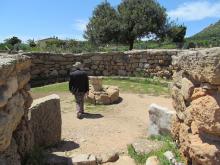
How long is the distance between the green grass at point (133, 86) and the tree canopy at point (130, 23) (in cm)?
1508

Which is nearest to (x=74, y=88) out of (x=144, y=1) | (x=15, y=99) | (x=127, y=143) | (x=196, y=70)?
(x=127, y=143)

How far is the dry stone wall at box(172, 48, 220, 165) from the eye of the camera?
4.36 m

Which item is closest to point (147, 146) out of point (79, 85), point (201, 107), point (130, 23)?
point (201, 107)

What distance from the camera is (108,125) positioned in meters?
10.2

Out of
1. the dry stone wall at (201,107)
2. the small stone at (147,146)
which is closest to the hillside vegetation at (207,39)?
the small stone at (147,146)

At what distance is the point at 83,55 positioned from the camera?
1830cm

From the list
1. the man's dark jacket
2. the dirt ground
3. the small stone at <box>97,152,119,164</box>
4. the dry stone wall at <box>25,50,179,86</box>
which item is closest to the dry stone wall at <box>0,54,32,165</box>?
the small stone at <box>97,152,119,164</box>

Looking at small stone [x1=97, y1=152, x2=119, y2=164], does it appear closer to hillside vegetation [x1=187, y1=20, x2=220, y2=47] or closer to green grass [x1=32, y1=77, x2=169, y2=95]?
green grass [x1=32, y1=77, x2=169, y2=95]

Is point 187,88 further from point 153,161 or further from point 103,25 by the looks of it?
point 103,25

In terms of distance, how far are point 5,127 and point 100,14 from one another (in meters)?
31.4

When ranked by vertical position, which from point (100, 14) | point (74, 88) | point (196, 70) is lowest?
point (74, 88)

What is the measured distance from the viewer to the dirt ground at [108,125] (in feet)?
27.2

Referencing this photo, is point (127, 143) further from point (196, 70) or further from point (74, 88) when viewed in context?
point (196, 70)

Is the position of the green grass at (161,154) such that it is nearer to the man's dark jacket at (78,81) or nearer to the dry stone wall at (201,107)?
the dry stone wall at (201,107)
